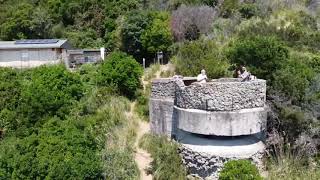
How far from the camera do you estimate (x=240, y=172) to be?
704 inches

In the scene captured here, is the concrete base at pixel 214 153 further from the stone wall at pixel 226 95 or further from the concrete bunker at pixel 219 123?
the stone wall at pixel 226 95

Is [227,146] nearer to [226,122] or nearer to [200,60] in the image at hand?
[226,122]

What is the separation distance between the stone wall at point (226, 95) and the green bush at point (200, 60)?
6.03 m

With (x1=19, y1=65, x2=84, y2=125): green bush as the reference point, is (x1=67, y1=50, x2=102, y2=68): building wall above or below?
above

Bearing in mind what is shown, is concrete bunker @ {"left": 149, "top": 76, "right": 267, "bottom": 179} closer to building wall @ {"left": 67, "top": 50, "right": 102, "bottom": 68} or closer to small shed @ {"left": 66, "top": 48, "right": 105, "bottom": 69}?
small shed @ {"left": 66, "top": 48, "right": 105, "bottom": 69}

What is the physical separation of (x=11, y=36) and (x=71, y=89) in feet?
51.9

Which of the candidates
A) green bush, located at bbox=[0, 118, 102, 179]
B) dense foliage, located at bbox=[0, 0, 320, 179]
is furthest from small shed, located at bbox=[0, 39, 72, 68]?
green bush, located at bbox=[0, 118, 102, 179]

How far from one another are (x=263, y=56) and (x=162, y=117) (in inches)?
243

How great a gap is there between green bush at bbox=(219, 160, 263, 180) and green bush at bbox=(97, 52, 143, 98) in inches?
415

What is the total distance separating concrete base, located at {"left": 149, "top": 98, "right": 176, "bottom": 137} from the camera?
2330 centimetres

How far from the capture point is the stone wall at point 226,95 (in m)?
20.2

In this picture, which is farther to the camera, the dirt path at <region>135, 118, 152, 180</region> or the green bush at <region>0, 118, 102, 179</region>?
the dirt path at <region>135, 118, 152, 180</region>

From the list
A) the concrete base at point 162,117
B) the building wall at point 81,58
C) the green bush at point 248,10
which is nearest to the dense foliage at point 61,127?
the concrete base at point 162,117

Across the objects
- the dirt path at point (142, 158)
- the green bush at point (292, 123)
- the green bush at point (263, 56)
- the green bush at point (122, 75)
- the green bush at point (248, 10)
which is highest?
the green bush at point (248, 10)
